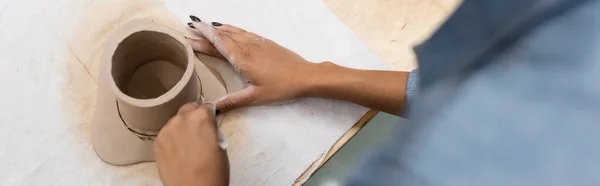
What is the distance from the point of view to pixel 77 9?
0.76 metres

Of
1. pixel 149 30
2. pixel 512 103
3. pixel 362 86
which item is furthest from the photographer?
pixel 362 86

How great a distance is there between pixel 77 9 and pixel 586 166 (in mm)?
696

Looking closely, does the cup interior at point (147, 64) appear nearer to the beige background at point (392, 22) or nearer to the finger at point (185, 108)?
the finger at point (185, 108)

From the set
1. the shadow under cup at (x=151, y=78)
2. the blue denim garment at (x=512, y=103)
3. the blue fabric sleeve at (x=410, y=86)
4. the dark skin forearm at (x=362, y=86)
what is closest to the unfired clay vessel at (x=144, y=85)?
the shadow under cup at (x=151, y=78)

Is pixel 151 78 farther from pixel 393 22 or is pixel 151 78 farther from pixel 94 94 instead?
pixel 393 22

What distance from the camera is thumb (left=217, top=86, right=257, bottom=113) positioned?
2.30ft

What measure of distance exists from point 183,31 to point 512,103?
580 millimetres

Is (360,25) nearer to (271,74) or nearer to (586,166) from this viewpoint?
(271,74)

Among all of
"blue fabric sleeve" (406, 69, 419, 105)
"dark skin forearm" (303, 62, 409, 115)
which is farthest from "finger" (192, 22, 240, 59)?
"blue fabric sleeve" (406, 69, 419, 105)

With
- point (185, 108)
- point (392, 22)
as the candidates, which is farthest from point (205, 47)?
point (392, 22)

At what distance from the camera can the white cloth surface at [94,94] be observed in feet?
2.29

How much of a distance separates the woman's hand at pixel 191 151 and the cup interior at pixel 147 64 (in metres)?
0.05

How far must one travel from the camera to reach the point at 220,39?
718 millimetres

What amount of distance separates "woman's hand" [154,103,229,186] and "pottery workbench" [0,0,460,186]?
0.34 ft
